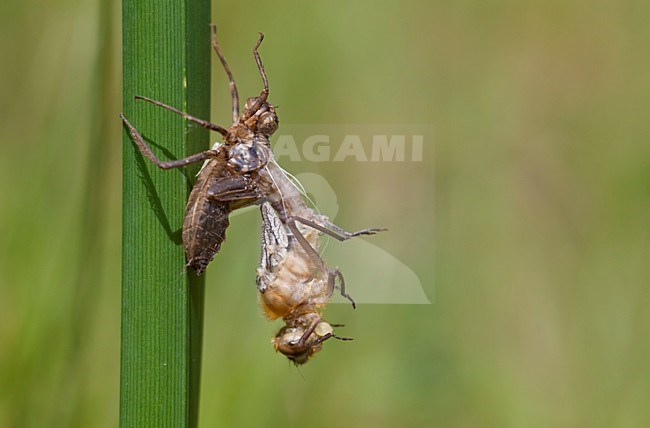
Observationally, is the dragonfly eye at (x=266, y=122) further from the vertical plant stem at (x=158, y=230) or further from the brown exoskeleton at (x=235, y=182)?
the vertical plant stem at (x=158, y=230)

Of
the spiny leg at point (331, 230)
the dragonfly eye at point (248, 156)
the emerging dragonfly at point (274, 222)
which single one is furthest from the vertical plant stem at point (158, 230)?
the spiny leg at point (331, 230)

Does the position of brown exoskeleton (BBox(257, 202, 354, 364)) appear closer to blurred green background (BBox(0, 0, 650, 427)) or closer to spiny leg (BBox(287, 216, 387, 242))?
spiny leg (BBox(287, 216, 387, 242))

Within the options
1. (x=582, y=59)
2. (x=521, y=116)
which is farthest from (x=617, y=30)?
(x=521, y=116)

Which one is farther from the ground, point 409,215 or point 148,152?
point 148,152

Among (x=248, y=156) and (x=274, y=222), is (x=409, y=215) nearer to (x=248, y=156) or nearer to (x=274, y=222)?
(x=274, y=222)

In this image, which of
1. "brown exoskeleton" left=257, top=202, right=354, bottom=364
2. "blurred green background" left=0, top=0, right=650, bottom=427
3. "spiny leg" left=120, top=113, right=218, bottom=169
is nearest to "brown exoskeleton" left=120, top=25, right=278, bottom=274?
"spiny leg" left=120, top=113, right=218, bottom=169

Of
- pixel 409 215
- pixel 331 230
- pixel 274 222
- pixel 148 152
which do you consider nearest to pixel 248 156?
pixel 274 222
